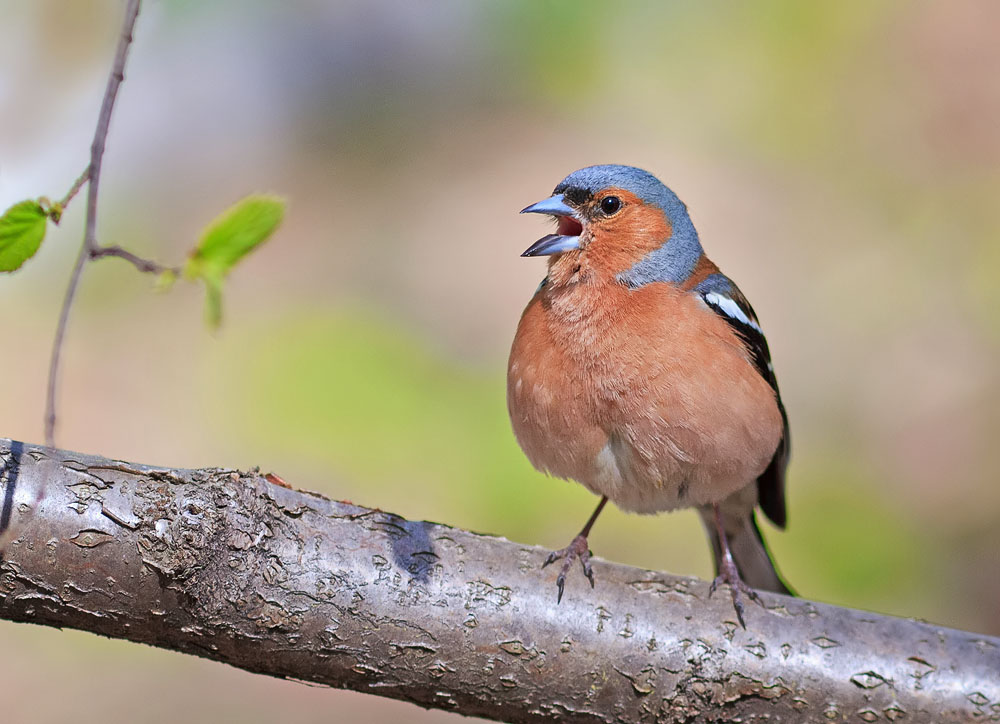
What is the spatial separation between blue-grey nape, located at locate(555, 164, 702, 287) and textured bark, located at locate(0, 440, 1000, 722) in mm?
1244

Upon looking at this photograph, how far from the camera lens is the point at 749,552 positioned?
5004 millimetres

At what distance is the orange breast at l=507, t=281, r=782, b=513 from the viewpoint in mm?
3725

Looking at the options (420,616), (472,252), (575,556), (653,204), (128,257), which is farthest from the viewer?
(472,252)

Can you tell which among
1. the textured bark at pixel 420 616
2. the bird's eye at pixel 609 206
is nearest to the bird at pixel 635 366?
the bird's eye at pixel 609 206

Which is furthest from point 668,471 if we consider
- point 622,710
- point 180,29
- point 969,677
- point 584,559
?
point 180,29

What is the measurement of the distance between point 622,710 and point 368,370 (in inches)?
151

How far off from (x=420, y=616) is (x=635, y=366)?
1.26 meters

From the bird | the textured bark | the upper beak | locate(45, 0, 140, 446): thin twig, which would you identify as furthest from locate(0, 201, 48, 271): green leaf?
the upper beak

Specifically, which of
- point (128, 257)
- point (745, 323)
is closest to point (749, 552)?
point (745, 323)

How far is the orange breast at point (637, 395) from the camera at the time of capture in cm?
372

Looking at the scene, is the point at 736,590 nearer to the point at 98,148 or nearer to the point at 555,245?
the point at 555,245

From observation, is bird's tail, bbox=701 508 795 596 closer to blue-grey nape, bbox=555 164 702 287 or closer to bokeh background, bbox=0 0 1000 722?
bokeh background, bbox=0 0 1000 722

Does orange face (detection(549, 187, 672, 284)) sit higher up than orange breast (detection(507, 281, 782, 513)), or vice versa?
orange face (detection(549, 187, 672, 284))

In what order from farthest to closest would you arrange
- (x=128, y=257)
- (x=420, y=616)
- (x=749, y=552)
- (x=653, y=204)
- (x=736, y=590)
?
(x=749, y=552) < (x=653, y=204) < (x=736, y=590) < (x=420, y=616) < (x=128, y=257)
